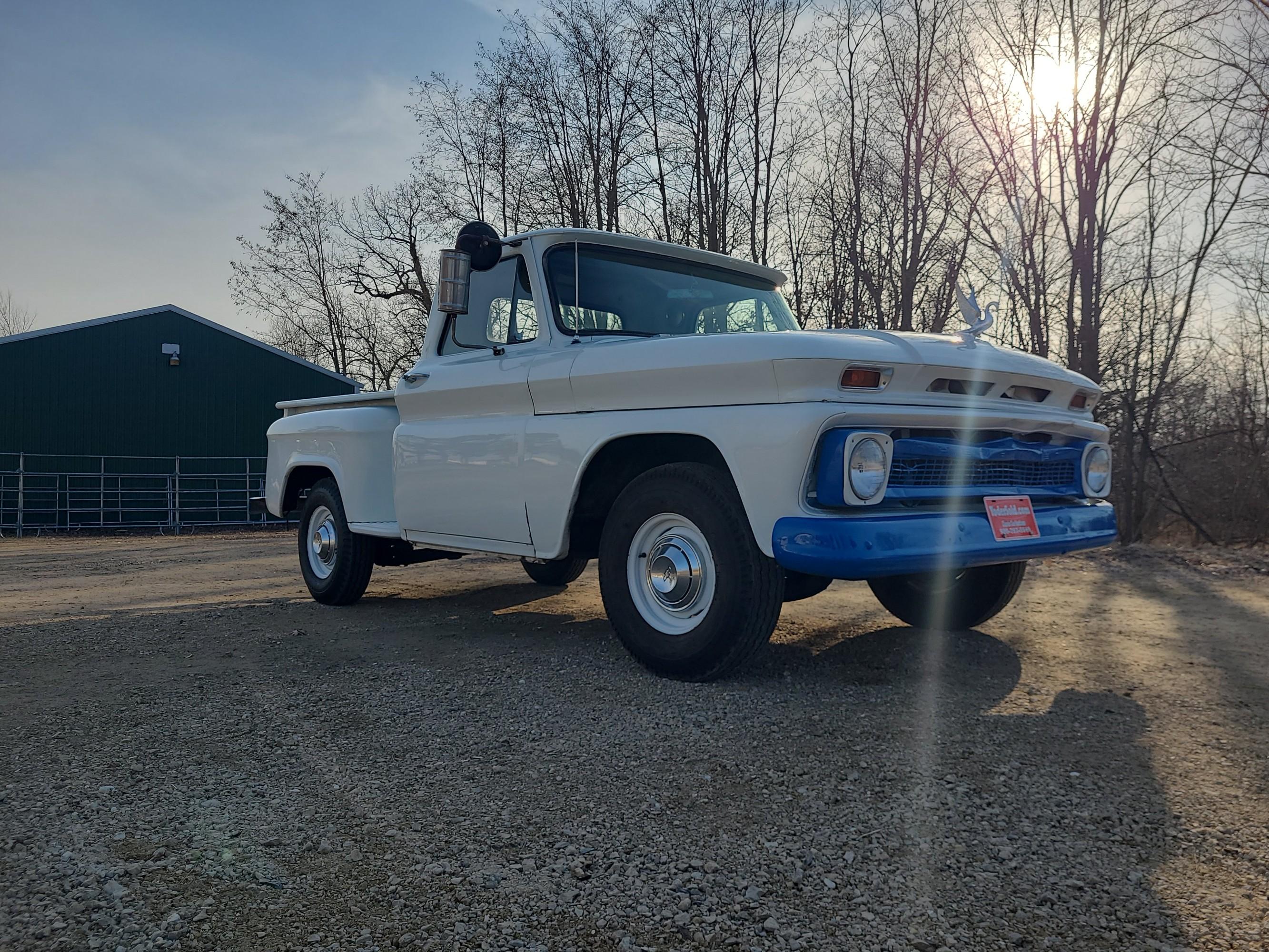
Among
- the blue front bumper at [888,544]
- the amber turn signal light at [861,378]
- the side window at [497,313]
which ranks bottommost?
the blue front bumper at [888,544]

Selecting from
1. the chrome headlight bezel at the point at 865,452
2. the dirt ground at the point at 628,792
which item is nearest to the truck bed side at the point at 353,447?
the dirt ground at the point at 628,792

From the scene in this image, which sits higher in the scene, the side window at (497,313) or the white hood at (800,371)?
the side window at (497,313)

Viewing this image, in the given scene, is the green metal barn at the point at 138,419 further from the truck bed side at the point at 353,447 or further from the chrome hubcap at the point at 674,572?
the chrome hubcap at the point at 674,572

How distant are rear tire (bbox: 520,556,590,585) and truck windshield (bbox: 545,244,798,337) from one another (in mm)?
2337

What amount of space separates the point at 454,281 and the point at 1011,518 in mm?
2817

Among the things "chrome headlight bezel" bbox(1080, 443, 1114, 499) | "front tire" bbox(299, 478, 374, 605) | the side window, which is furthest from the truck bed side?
"chrome headlight bezel" bbox(1080, 443, 1114, 499)

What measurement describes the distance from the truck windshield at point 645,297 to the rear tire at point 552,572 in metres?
2.34

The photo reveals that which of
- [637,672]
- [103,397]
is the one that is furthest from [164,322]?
[637,672]

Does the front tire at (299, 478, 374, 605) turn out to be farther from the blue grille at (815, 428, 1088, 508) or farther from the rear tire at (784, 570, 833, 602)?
the blue grille at (815, 428, 1088, 508)

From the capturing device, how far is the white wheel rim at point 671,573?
3602 millimetres

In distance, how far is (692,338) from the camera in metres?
3.59

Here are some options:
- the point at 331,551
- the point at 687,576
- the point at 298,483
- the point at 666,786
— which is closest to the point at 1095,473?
the point at 687,576

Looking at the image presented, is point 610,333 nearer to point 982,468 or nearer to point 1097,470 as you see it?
point 982,468

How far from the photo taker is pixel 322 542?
20.0 ft
